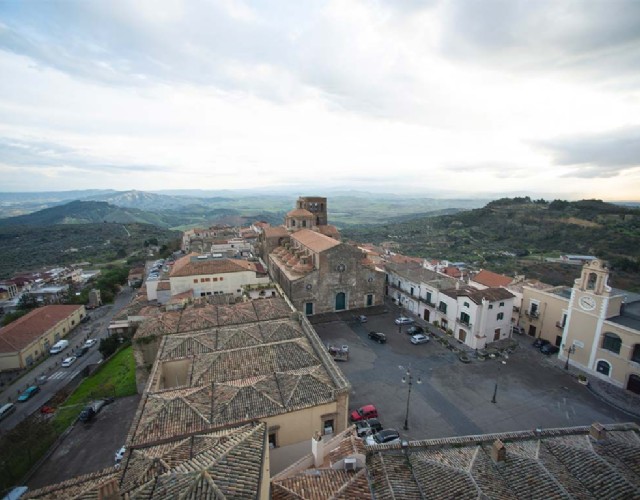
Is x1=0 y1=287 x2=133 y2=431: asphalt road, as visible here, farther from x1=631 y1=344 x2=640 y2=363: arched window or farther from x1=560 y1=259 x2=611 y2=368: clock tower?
x1=631 y1=344 x2=640 y2=363: arched window

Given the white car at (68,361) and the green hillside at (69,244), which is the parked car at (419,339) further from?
the green hillside at (69,244)

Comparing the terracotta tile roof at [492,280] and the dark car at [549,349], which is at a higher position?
the terracotta tile roof at [492,280]

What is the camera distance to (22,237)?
129125mm

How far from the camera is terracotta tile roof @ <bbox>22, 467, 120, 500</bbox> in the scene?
8453 millimetres

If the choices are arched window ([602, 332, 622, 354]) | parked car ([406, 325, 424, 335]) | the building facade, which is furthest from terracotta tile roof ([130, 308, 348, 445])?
the building facade

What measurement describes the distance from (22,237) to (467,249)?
163031mm

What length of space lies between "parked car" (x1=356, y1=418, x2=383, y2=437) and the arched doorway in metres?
20.3

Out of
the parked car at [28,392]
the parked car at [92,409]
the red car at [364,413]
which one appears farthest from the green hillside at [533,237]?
the parked car at [28,392]

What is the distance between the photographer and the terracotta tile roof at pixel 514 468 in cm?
1174

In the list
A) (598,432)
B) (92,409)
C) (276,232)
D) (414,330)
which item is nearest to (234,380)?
(92,409)

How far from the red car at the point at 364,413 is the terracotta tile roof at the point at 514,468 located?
8.47 metres

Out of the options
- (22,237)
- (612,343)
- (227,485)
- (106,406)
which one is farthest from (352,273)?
(22,237)

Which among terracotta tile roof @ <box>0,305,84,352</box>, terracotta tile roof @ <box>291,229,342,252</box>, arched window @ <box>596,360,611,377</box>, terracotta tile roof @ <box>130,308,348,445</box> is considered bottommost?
terracotta tile roof @ <box>0,305,84,352</box>

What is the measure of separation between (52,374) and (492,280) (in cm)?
5305
